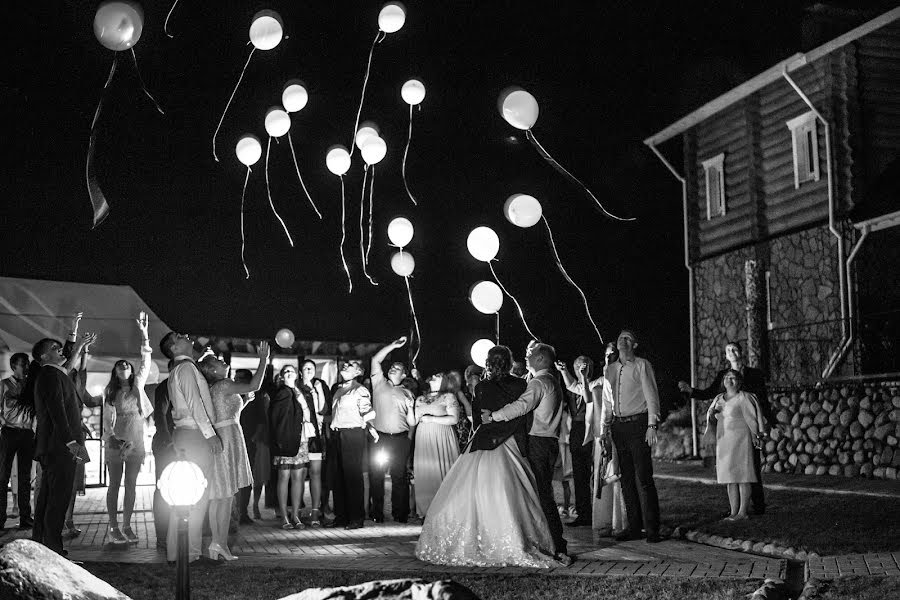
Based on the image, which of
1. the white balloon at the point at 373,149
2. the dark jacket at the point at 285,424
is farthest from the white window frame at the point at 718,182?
the dark jacket at the point at 285,424

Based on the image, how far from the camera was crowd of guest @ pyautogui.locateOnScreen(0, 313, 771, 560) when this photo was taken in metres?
6.97

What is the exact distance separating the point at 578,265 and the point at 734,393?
2300 cm

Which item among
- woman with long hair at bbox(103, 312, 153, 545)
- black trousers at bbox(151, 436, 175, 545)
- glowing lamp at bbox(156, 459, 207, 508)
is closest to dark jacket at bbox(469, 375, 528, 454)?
glowing lamp at bbox(156, 459, 207, 508)

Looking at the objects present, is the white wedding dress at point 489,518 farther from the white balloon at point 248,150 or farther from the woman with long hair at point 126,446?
the white balloon at point 248,150

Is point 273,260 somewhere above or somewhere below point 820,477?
above

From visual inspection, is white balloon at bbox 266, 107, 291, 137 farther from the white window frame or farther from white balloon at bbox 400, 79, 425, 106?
the white window frame

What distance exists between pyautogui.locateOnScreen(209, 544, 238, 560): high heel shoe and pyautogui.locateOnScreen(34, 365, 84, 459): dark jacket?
55.3 inches

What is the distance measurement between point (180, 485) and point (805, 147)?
51.1 ft

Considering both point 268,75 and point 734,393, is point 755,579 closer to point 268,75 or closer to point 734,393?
point 734,393

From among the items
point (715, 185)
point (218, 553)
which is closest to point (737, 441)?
point (218, 553)

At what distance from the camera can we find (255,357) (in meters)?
21.1

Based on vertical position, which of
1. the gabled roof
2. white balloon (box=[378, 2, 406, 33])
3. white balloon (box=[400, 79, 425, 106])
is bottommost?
A: white balloon (box=[400, 79, 425, 106])

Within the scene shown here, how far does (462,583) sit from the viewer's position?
6.02 meters

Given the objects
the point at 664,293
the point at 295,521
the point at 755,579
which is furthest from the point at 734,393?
the point at 664,293
